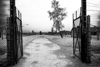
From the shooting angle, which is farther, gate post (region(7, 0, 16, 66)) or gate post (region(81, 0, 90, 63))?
gate post (region(81, 0, 90, 63))

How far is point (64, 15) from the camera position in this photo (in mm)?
27594

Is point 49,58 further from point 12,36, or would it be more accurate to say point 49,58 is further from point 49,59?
point 12,36

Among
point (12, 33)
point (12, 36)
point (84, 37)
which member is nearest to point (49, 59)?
point (84, 37)

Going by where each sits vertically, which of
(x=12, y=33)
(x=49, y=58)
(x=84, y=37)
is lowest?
(x=49, y=58)

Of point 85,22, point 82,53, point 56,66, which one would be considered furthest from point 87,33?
point 56,66

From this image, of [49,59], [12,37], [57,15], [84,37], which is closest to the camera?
[12,37]

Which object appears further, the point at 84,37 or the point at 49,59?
the point at 49,59

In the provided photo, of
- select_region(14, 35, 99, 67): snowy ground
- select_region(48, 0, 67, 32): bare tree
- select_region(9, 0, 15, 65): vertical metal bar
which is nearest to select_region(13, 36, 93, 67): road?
select_region(14, 35, 99, 67): snowy ground

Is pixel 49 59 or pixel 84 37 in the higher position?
pixel 84 37

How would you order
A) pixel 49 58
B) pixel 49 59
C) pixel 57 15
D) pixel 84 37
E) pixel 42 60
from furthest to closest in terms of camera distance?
1. pixel 57 15
2. pixel 49 58
3. pixel 49 59
4. pixel 42 60
5. pixel 84 37

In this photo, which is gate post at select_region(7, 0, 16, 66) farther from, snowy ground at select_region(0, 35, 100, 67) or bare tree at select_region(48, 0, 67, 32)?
bare tree at select_region(48, 0, 67, 32)

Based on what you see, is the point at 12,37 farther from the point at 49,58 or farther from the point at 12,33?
the point at 49,58

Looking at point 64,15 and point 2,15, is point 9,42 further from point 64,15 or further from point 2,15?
point 64,15

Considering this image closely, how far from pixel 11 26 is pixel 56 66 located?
3553 mm
